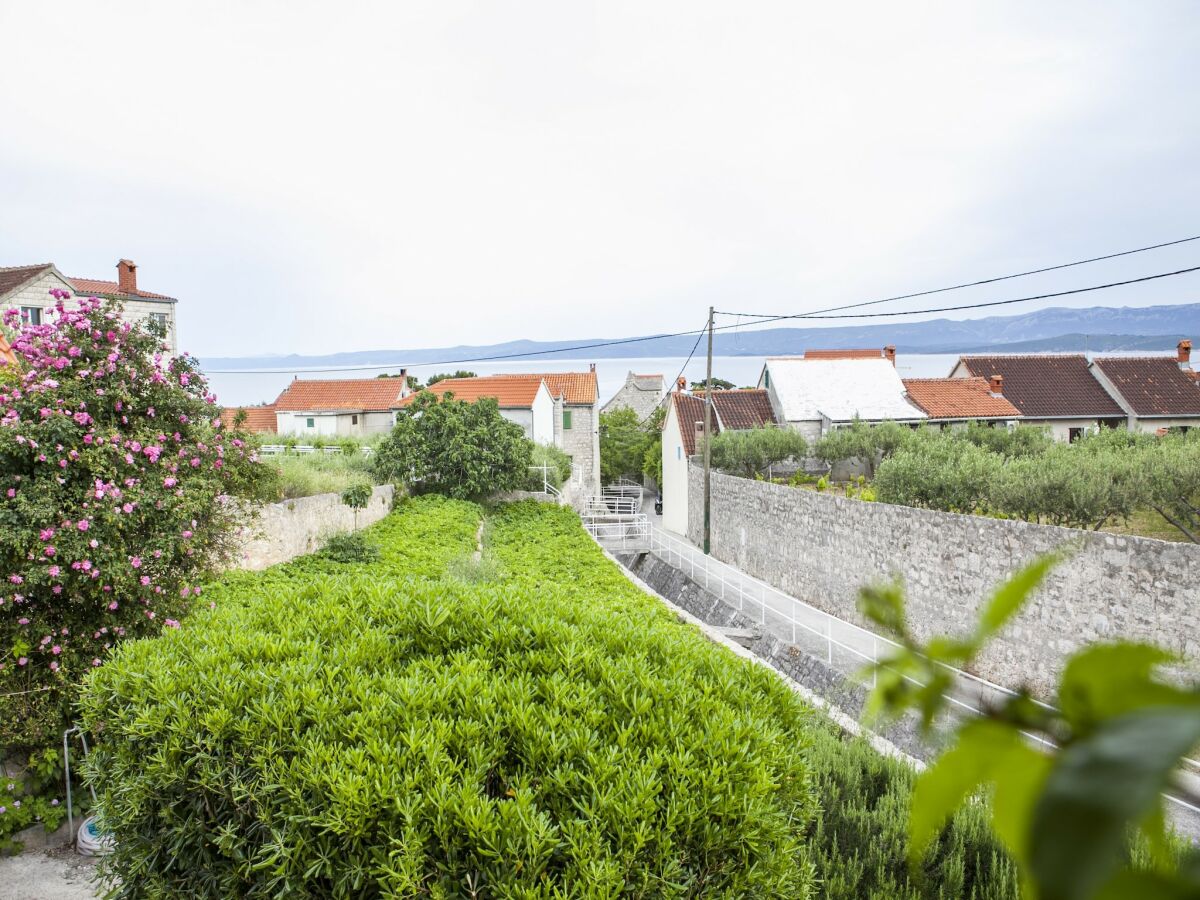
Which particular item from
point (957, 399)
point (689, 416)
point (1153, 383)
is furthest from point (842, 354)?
point (1153, 383)

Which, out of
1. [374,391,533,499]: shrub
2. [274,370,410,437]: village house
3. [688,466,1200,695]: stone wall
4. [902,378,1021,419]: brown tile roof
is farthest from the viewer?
[274,370,410,437]: village house

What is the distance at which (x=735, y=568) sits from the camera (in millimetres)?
20672

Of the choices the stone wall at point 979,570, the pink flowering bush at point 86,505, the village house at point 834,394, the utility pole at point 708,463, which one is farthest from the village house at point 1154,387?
the pink flowering bush at point 86,505

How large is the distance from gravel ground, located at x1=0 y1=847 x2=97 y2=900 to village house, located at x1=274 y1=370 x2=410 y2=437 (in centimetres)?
2986

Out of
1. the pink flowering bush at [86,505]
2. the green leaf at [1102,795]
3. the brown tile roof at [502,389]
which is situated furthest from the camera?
the brown tile roof at [502,389]

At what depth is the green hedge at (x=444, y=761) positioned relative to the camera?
3043 millimetres

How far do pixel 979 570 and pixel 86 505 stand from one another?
37.6ft

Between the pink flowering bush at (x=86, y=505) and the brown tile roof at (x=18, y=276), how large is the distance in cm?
1816

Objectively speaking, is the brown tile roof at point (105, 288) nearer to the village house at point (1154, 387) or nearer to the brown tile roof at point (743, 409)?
the brown tile roof at point (743, 409)

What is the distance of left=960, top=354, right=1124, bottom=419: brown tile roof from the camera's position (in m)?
27.5

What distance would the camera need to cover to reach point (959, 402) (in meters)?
25.8

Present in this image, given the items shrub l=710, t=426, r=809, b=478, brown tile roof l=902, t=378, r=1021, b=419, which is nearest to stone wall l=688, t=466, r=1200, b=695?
shrub l=710, t=426, r=809, b=478

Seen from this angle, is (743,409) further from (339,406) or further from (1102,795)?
(1102,795)

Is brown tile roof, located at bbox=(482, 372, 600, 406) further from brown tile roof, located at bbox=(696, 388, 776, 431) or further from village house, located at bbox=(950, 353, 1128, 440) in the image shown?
village house, located at bbox=(950, 353, 1128, 440)
